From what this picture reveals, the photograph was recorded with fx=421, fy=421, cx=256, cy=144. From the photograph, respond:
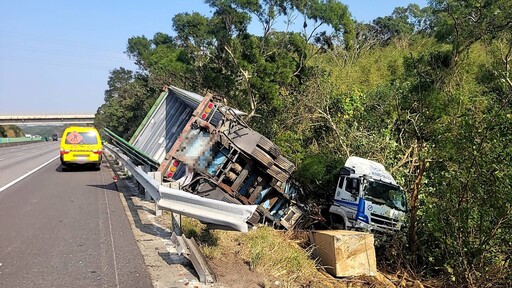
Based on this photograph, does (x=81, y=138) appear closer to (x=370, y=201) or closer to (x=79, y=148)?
(x=79, y=148)

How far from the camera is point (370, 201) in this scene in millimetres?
12023

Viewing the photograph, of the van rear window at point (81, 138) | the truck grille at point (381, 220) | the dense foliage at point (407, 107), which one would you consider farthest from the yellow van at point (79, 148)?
the truck grille at point (381, 220)

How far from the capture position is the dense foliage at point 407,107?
6.97 m

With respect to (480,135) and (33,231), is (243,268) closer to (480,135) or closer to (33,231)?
(33,231)

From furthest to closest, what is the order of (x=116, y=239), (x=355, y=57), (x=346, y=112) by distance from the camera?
(x=355, y=57) < (x=346, y=112) < (x=116, y=239)

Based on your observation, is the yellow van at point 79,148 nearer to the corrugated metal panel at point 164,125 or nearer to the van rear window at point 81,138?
the van rear window at point 81,138

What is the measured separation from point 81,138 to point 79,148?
2.03 ft

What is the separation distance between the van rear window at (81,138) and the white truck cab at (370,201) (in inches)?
414

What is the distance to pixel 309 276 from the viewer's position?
18.0ft

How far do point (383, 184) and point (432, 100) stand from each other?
16.6 ft

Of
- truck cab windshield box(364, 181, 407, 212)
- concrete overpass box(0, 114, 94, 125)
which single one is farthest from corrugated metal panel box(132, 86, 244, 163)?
concrete overpass box(0, 114, 94, 125)

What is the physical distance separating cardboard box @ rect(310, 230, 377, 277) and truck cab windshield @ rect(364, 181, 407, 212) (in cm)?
528

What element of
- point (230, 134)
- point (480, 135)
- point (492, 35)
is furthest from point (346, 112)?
point (480, 135)

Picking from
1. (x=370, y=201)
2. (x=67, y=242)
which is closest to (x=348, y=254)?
(x=67, y=242)
